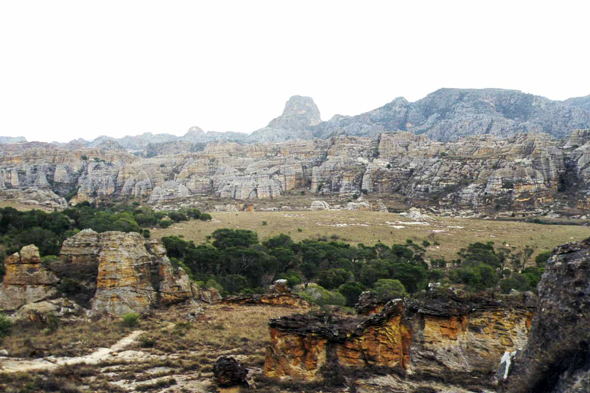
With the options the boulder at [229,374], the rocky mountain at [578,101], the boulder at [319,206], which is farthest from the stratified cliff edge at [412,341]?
the rocky mountain at [578,101]

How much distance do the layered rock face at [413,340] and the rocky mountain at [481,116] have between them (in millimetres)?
142090

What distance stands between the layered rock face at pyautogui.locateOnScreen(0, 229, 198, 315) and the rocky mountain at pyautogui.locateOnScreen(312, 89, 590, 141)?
137339 millimetres

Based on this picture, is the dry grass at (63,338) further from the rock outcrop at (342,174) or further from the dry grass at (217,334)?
the rock outcrop at (342,174)

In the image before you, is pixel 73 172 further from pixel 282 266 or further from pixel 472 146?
pixel 472 146

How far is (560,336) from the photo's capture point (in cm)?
385

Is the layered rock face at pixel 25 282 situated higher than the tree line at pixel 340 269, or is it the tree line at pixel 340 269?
the layered rock face at pixel 25 282

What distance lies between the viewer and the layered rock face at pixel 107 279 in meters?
14.6

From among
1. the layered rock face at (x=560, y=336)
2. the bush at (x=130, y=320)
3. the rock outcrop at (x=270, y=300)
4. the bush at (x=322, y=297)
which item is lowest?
the bush at (x=322, y=297)

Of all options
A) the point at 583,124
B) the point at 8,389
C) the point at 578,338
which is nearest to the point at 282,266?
the point at 8,389

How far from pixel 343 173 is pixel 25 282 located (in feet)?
239

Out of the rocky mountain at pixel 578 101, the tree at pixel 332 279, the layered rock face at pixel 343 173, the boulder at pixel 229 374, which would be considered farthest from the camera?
the rocky mountain at pixel 578 101

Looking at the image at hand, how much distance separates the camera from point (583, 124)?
473 feet

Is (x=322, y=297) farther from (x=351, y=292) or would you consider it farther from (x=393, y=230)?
(x=393, y=230)

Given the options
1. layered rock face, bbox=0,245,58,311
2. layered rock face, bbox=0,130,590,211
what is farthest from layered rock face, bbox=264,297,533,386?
layered rock face, bbox=0,130,590,211
